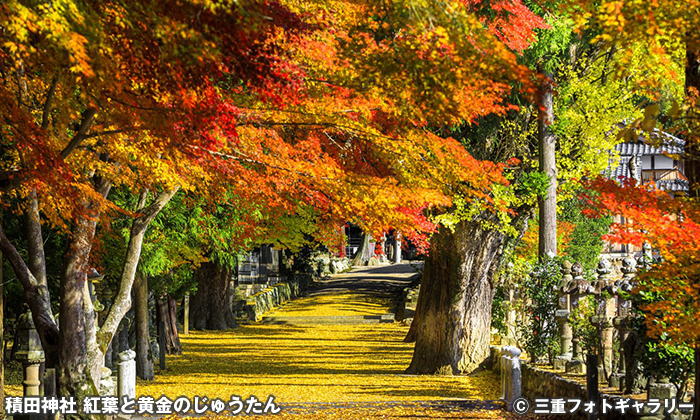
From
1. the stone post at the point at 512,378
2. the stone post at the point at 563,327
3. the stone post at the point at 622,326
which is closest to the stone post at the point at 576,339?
the stone post at the point at 563,327

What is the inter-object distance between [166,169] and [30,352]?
291 centimetres

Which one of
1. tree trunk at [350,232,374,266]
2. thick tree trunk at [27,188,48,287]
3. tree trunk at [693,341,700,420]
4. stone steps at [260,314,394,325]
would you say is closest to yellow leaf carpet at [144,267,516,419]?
stone steps at [260,314,394,325]

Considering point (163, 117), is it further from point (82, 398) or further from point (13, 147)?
point (82, 398)

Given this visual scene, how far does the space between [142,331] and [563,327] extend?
8.69 m

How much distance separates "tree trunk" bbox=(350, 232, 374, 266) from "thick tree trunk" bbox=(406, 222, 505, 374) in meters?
39.7

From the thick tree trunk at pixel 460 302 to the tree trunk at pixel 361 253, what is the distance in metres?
39.7

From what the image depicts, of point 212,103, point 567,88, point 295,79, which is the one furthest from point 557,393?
point 567,88

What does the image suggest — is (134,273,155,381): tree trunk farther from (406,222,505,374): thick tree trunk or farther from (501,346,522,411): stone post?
(501,346,522,411): stone post

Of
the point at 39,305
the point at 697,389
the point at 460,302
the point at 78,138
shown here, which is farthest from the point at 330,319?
the point at 697,389

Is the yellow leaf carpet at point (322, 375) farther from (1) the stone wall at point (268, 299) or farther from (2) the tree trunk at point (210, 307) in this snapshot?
(1) the stone wall at point (268, 299)

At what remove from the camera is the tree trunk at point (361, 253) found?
5706cm

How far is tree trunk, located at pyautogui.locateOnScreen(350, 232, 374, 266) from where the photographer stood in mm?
57062

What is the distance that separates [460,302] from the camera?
1648 cm

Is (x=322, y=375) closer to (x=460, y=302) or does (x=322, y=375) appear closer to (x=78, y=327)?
(x=460, y=302)
